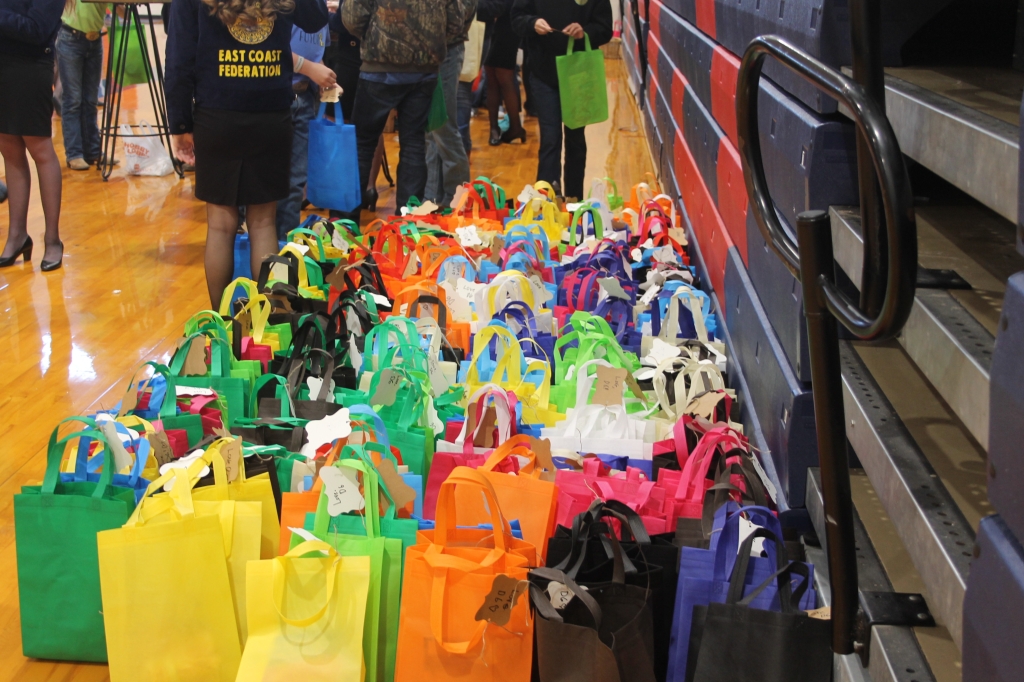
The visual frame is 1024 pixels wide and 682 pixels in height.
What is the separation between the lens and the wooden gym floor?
3.04 m

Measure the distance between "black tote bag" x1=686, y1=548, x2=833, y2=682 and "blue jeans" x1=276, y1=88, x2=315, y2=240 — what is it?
3.79m

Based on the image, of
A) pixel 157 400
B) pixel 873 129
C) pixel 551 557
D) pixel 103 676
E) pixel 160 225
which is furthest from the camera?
pixel 160 225

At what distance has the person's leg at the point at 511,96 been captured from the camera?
8.78 m

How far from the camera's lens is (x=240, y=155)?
3689 millimetres

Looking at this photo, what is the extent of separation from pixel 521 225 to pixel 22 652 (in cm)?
258

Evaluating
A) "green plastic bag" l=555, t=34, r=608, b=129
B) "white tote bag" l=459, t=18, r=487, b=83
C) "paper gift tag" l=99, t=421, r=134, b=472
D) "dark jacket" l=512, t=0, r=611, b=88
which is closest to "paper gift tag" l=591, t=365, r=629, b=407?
"paper gift tag" l=99, t=421, r=134, b=472

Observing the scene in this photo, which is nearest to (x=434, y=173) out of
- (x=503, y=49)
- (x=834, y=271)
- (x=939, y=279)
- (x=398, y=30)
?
(x=398, y=30)

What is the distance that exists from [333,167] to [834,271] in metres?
4.17

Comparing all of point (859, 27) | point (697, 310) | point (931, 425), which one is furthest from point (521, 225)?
point (859, 27)

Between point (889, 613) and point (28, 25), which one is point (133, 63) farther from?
point (889, 613)

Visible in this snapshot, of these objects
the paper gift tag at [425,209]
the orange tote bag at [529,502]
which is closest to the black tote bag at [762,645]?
the orange tote bag at [529,502]

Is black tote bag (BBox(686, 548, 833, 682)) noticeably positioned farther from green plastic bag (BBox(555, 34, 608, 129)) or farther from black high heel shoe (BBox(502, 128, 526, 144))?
black high heel shoe (BBox(502, 128, 526, 144))

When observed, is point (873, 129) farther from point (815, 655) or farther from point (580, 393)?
point (580, 393)

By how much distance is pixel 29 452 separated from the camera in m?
3.19
